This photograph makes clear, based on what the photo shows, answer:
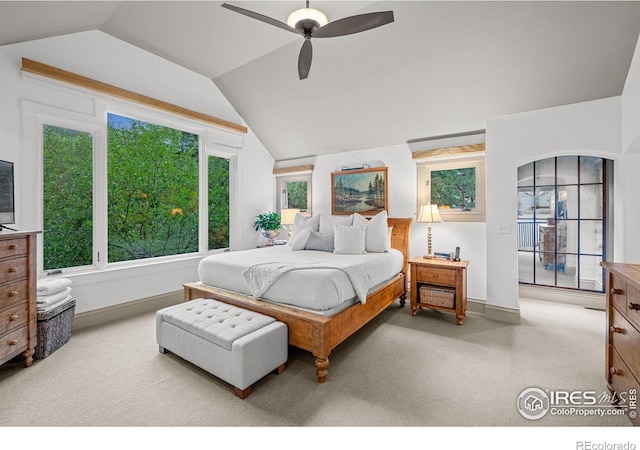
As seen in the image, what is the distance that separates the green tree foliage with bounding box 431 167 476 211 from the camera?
394cm

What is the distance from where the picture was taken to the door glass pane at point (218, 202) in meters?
4.76

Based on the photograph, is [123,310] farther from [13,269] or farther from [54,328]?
[13,269]

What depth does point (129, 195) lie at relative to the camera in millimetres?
3824

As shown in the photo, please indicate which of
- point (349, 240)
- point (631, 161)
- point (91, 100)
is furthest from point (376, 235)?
point (91, 100)

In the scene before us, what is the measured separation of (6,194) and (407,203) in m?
4.43

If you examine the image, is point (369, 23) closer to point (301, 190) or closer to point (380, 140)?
point (380, 140)

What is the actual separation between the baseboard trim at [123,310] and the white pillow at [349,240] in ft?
8.05

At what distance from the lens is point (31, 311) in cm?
245

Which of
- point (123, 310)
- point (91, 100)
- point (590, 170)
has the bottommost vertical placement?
point (123, 310)

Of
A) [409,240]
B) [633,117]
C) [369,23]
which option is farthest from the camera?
[409,240]

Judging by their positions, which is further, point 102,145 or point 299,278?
point 102,145

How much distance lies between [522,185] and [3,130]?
6479mm

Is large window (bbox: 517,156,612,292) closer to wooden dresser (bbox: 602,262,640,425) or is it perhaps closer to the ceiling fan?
wooden dresser (bbox: 602,262,640,425)

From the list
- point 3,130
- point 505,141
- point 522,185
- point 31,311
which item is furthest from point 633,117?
point 3,130
